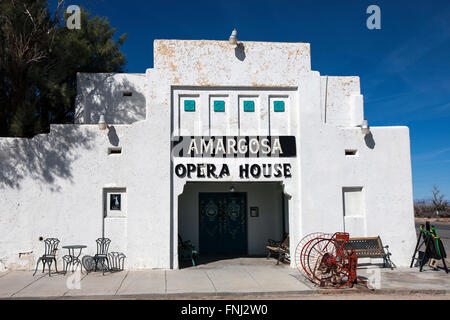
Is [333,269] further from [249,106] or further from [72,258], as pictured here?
[72,258]

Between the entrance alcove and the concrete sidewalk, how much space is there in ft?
9.51

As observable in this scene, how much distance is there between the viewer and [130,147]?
12.3 meters

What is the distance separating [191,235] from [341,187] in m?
6.07

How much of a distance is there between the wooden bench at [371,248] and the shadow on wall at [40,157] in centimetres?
906

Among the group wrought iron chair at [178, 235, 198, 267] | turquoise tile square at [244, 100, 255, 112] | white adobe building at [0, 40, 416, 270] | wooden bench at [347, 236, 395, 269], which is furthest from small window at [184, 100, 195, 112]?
wooden bench at [347, 236, 395, 269]

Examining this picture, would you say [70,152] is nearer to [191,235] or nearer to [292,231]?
[191,235]

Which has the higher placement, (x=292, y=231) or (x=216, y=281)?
(x=292, y=231)

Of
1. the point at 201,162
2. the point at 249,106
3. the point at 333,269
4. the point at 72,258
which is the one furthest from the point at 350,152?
the point at 72,258

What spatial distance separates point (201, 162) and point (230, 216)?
12.6 ft

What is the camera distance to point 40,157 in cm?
1209

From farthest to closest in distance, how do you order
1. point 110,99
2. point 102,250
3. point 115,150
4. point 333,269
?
point 110,99 < point 115,150 < point 102,250 < point 333,269

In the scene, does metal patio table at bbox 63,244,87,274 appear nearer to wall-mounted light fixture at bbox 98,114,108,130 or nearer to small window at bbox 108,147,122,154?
small window at bbox 108,147,122,154

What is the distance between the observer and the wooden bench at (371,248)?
479 inches
